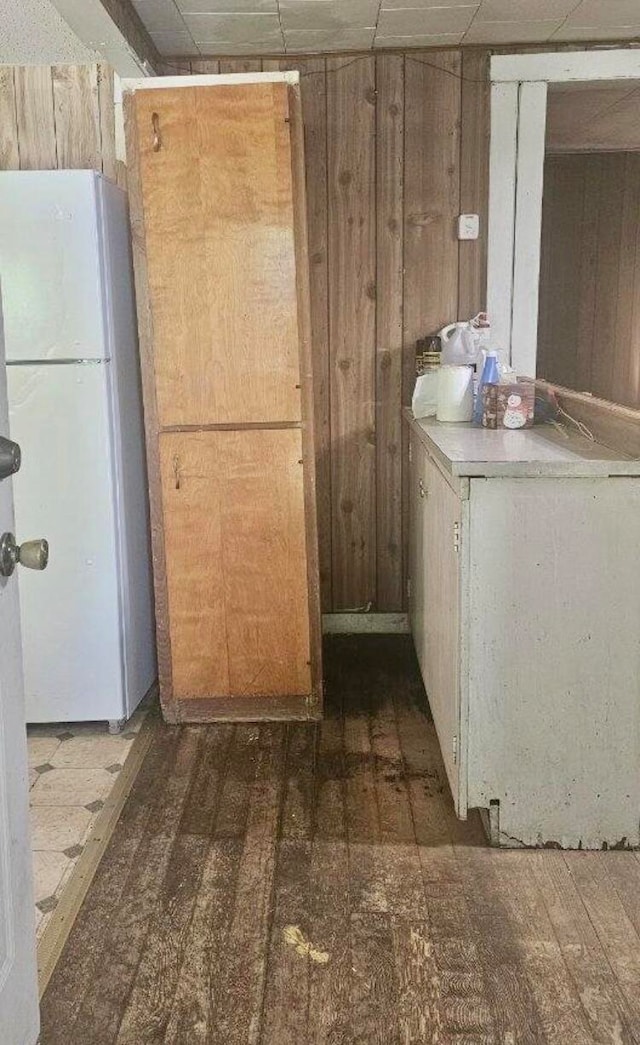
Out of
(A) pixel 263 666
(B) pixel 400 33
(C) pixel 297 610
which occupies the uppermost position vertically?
(B) pixel 400 33

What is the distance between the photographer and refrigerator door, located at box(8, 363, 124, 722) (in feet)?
8.86

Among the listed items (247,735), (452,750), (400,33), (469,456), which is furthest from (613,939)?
(400,33)

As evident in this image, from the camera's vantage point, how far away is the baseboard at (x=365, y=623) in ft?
12.1

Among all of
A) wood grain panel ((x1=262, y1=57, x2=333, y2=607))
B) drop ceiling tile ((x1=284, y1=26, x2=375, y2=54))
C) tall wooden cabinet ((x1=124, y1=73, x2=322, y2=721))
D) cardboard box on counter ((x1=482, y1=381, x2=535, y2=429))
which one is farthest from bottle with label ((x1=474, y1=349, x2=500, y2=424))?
drop ceiling tile ((x1=284, y1=26, x2=375, y2=54))

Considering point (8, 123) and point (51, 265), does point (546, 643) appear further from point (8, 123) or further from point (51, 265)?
point (8, 123)

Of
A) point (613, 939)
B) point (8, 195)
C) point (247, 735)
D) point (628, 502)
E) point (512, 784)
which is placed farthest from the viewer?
point (247, 735)

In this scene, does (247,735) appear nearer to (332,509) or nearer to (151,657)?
(151,657)

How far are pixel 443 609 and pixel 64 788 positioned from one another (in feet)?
3.81

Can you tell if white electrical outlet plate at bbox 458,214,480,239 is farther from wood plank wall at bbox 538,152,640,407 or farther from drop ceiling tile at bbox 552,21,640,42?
wood plank wall at bbox 538,152,640,407

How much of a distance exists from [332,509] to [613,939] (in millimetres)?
2062

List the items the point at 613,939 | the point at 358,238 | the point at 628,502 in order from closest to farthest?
the point at 613,939 → the point at 628,502 → the point at 358,238

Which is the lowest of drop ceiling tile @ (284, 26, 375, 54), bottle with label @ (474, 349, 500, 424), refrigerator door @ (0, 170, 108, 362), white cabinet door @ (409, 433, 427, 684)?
white cabinet door @ (409, 433, 427, 684)

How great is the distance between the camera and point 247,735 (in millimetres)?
2855

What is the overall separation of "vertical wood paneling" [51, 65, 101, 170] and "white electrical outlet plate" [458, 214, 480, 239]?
133cm
